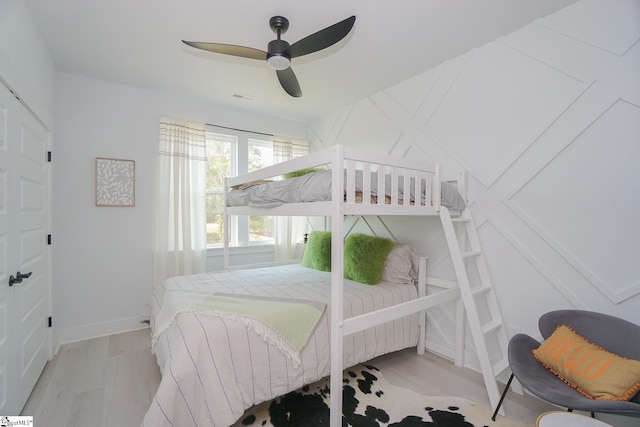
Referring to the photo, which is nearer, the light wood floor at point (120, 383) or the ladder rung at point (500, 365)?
the light wood floor at point (120, 383)

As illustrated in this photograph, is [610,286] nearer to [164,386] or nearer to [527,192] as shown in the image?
[527,192]

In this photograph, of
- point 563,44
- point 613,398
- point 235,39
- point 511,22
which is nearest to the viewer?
point 613,398

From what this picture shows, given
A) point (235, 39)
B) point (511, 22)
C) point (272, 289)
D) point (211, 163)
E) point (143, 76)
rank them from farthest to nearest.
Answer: point (211, 163) < point (143, 76) < point (272, 289) < point (235, 39) < point (511, 22)

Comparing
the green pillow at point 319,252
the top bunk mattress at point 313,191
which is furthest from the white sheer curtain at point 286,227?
the top bunk mattress at point 313,191

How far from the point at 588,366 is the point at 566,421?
48 centimetres

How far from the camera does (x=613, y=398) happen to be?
129 cm

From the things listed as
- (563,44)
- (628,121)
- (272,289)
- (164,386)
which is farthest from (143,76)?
(628,121)

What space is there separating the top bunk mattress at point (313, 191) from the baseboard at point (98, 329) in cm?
185

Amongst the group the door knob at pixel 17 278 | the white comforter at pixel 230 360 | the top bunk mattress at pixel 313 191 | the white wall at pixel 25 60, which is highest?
the white wall at pixel 25 60

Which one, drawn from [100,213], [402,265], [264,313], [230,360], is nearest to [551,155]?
[402,265]

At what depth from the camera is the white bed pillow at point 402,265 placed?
2.59 meters

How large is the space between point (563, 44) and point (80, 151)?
163 inches

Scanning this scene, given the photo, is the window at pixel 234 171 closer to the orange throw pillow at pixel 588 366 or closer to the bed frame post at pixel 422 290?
the bed frame post at pixel 422 290

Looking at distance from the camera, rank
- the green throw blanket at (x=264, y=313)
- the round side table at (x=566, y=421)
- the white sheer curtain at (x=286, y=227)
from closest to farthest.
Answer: the round side table at (x=566, y=421) → the green throw blanket at (x=264, y=313) → the white sheer curtain at (x=286, y=227)
